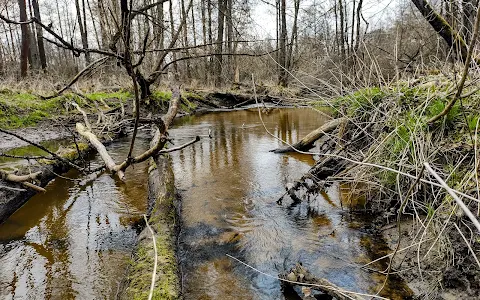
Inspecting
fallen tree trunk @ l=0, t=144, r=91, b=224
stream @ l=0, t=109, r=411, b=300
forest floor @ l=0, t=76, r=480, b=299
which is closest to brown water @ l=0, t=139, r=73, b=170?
fallen tree trunk @ l=0, t=144, r=91, b=224

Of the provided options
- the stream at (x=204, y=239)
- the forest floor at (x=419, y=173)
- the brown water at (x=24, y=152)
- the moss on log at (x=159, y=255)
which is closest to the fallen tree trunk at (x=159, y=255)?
the moss on log at (x=159, y=255)

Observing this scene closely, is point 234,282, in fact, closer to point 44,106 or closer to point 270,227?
point 270,227

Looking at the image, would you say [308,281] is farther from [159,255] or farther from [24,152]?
[24,152]

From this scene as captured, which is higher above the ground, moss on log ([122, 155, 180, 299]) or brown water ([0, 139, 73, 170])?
brown water ([0, 139, 73, 170])

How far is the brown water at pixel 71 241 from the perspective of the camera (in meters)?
2.61

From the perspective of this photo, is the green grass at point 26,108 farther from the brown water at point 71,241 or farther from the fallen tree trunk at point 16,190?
the brown water at point 71,241

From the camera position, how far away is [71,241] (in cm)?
331

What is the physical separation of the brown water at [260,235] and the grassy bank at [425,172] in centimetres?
30

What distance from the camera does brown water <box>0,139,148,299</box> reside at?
261 cm

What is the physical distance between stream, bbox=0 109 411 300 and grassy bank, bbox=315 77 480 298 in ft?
0.95

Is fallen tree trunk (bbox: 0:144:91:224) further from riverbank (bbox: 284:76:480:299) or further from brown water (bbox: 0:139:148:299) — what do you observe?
riverbank (bbox: 284:76:480:299)

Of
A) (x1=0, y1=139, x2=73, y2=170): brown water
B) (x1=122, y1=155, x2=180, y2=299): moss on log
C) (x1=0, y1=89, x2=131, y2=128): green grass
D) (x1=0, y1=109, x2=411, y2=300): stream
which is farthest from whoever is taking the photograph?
(x1=0, y1=89, x2=131, y2=128): green grass

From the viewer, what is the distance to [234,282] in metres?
2.65

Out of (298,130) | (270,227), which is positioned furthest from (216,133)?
(270,227)
